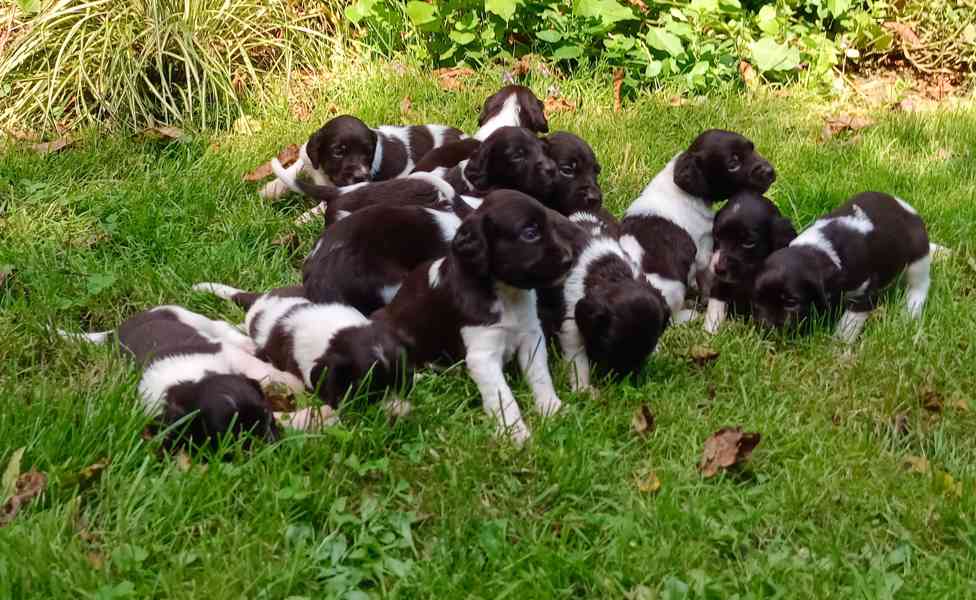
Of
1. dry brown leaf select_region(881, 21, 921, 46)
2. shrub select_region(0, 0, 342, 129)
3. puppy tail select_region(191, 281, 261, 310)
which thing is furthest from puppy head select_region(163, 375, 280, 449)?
dry brown leaf select_region(881, 21, 921, 46)

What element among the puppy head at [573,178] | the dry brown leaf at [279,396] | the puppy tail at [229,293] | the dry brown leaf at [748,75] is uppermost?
the puppy head at [573,178]

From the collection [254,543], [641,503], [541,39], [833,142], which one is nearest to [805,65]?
[833,142]

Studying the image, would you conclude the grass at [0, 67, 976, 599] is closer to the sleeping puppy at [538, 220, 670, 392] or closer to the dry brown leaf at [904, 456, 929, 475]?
the dry brown leaf at [904, 456, 929, 475]

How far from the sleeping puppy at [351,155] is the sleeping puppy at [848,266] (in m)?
2.74

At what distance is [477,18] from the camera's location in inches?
357

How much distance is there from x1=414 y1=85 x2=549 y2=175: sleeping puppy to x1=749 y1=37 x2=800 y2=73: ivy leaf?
2.39 metres

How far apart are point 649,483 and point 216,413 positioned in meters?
1.67

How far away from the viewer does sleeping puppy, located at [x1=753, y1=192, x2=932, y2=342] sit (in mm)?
5375

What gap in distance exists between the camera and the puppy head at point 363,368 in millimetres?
4453

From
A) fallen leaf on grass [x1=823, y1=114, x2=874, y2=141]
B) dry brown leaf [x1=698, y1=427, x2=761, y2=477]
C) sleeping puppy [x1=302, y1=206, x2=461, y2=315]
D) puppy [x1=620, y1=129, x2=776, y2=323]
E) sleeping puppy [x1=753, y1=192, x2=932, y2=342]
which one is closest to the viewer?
dry brown leaf [x1=698, y1=427, x2=761, y2=477]

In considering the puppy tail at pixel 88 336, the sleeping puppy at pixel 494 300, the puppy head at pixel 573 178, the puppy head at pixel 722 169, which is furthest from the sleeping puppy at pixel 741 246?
the puppy tail at pixel 88 336

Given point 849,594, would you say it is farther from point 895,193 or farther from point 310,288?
point 895,193

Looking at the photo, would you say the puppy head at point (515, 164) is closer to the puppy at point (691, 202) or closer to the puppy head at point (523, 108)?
the puppy at point (691, 202)

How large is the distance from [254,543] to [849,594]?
1964 mm
